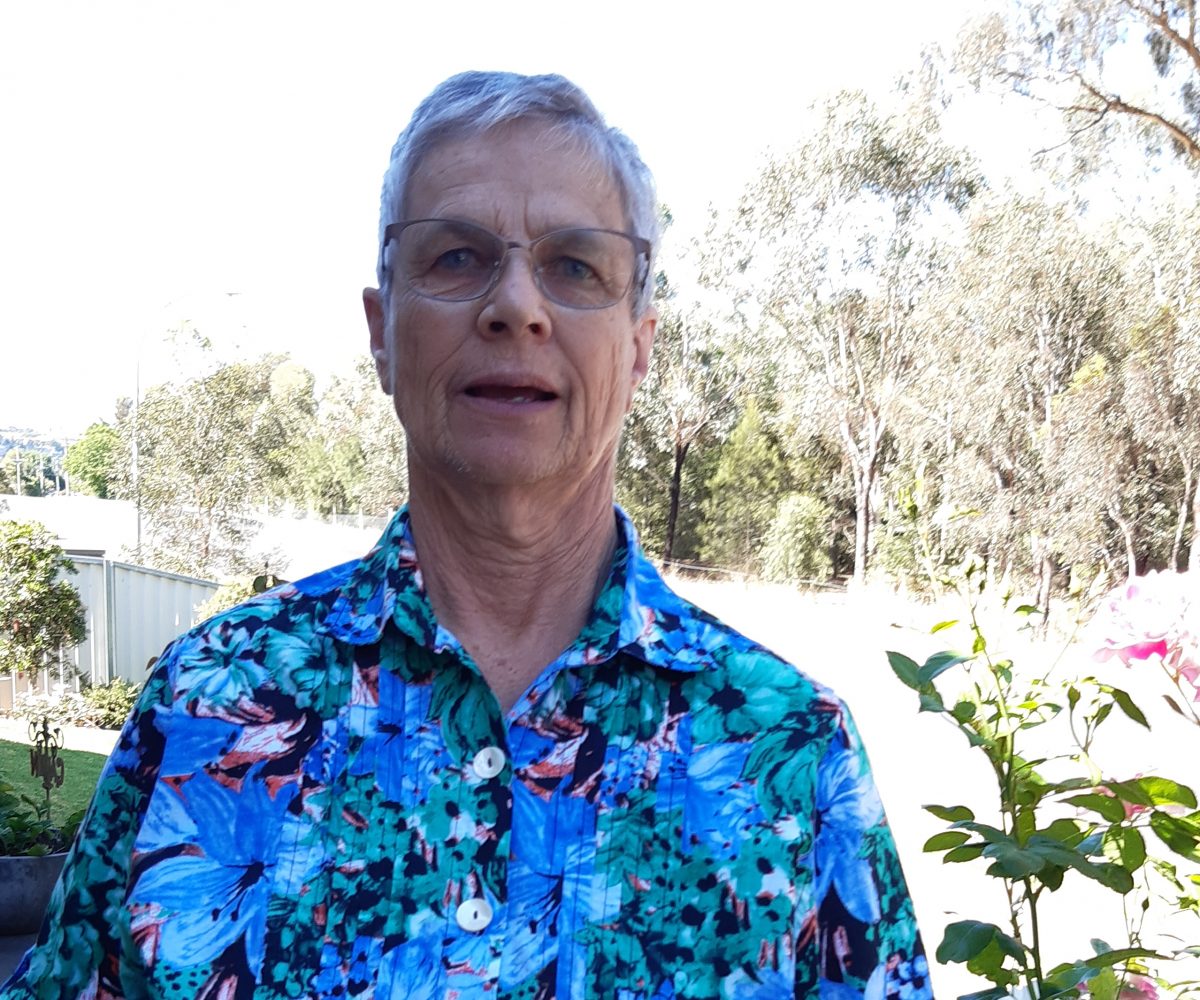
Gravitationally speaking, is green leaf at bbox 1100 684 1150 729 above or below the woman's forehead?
below

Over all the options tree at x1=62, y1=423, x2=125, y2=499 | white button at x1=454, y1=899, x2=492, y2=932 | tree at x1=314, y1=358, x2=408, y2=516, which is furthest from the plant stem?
tree at x1=314, y1=358, x2=408, y2=516

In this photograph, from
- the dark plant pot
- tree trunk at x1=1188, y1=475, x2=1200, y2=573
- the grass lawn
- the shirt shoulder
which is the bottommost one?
the grass lawn

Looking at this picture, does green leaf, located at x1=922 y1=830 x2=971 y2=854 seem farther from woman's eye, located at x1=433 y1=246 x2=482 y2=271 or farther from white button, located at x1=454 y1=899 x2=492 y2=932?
woman's eye, located at x1=433 y1=246 x2=482 y2=271

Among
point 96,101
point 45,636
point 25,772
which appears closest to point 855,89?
point 45,636

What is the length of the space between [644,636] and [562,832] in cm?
15

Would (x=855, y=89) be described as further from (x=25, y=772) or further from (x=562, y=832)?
(x=562, y=832)

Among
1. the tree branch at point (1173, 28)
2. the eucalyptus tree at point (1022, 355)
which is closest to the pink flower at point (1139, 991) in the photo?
the tree branch at point (1173, 28)

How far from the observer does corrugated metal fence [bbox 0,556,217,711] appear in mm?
11992

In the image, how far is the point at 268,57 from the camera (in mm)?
26609

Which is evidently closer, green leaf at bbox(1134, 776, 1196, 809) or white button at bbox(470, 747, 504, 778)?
white button at bbox(470, 747, 504, 778)

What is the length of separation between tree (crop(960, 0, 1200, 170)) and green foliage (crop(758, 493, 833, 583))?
6698mm

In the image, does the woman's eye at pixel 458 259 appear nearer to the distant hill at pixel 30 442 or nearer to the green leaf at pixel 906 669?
the green leaf at pixel 906 669

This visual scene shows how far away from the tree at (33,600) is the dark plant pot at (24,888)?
7.12m

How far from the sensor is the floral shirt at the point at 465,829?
81 cm
